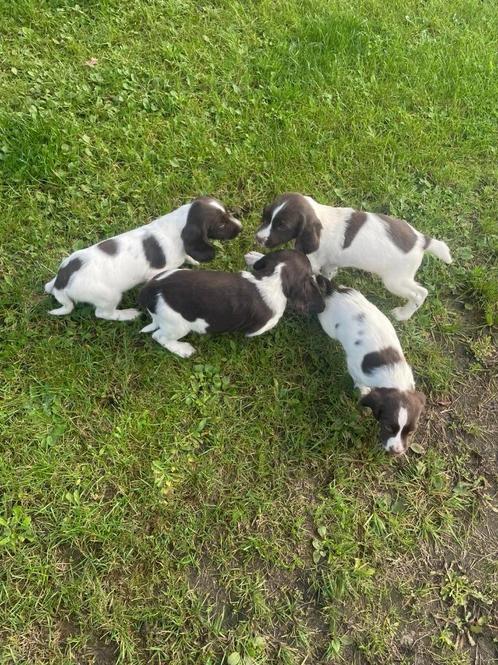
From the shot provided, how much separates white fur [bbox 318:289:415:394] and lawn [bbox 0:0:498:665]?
0.34m

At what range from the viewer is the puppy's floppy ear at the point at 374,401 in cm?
407

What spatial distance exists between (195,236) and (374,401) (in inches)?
76.4

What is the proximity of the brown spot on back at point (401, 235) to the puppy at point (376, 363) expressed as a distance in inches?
21.7

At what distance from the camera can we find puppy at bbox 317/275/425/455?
405cm

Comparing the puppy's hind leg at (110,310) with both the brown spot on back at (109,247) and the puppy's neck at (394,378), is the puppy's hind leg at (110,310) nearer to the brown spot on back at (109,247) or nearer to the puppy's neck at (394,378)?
the brown spot on back at (109,247)

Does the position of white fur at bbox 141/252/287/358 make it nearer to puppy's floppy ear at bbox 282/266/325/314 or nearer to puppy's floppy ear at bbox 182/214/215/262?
puppy's floppy ear at bbox 282/266/325/314

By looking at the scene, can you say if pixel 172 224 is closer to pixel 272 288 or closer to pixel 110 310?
pixel 110 310

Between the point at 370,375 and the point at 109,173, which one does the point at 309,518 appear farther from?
the point at 109,173

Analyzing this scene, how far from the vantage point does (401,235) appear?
14.7 ft

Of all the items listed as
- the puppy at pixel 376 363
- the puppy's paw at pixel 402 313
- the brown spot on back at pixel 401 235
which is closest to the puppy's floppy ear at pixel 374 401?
the puppy at pixel 376 363

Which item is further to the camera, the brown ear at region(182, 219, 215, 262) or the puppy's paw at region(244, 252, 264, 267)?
the puppy's paw at region(244, 252, 264, 267)

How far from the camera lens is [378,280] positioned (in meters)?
5.14

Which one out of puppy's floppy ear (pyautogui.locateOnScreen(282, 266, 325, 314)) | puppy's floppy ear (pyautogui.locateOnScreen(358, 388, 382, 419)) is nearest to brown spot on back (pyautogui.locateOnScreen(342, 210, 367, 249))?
puppy's floppy ear (pyautogui.locateOnScreen(282, 266, 325, 314))

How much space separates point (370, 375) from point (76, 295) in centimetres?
241
